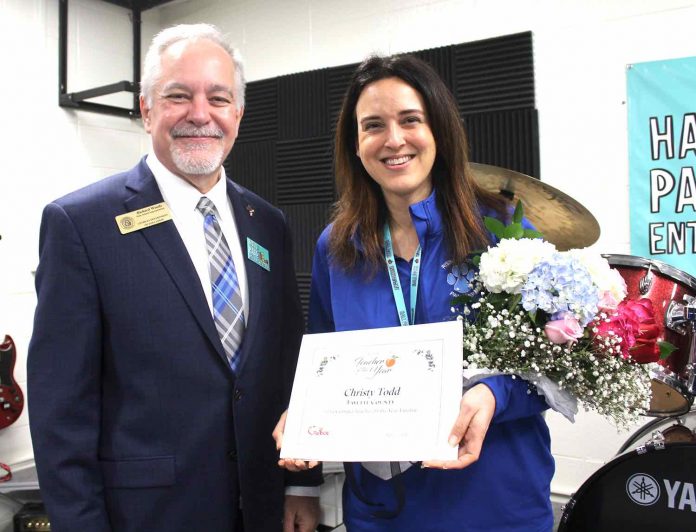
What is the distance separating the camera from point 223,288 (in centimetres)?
167

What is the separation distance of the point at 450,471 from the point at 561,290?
53 cm

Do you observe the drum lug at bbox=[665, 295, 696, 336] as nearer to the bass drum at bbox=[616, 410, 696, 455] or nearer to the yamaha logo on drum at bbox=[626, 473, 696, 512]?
the bass drum at bbox=[616, 410, 696, 455]

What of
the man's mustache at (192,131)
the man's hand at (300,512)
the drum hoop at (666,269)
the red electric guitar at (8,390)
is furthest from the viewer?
the red electric guitar at (8,390)

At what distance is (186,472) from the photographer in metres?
1.57

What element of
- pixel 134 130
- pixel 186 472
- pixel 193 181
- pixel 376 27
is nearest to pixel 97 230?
pixel 193 181

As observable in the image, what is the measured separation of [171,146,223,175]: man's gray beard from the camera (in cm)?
→ 167

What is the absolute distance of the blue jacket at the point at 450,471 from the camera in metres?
1.48

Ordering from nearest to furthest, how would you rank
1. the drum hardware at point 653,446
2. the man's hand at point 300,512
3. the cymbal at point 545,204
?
the man's hand at point 300,512 < the cymbal at point 545,204 < the drum hardware at point 653,446

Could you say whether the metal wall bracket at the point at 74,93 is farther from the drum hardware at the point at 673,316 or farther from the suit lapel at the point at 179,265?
the drum hardware at the point at 673,316

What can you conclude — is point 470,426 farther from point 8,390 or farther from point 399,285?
point 8,390

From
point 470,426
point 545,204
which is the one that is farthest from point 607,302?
point 545,204

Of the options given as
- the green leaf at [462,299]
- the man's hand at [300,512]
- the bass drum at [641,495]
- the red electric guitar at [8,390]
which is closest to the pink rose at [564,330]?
the green leaf at [462,299]

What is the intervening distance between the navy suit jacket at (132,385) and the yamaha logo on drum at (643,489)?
4.88 feet

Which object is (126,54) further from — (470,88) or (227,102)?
(227,102)
